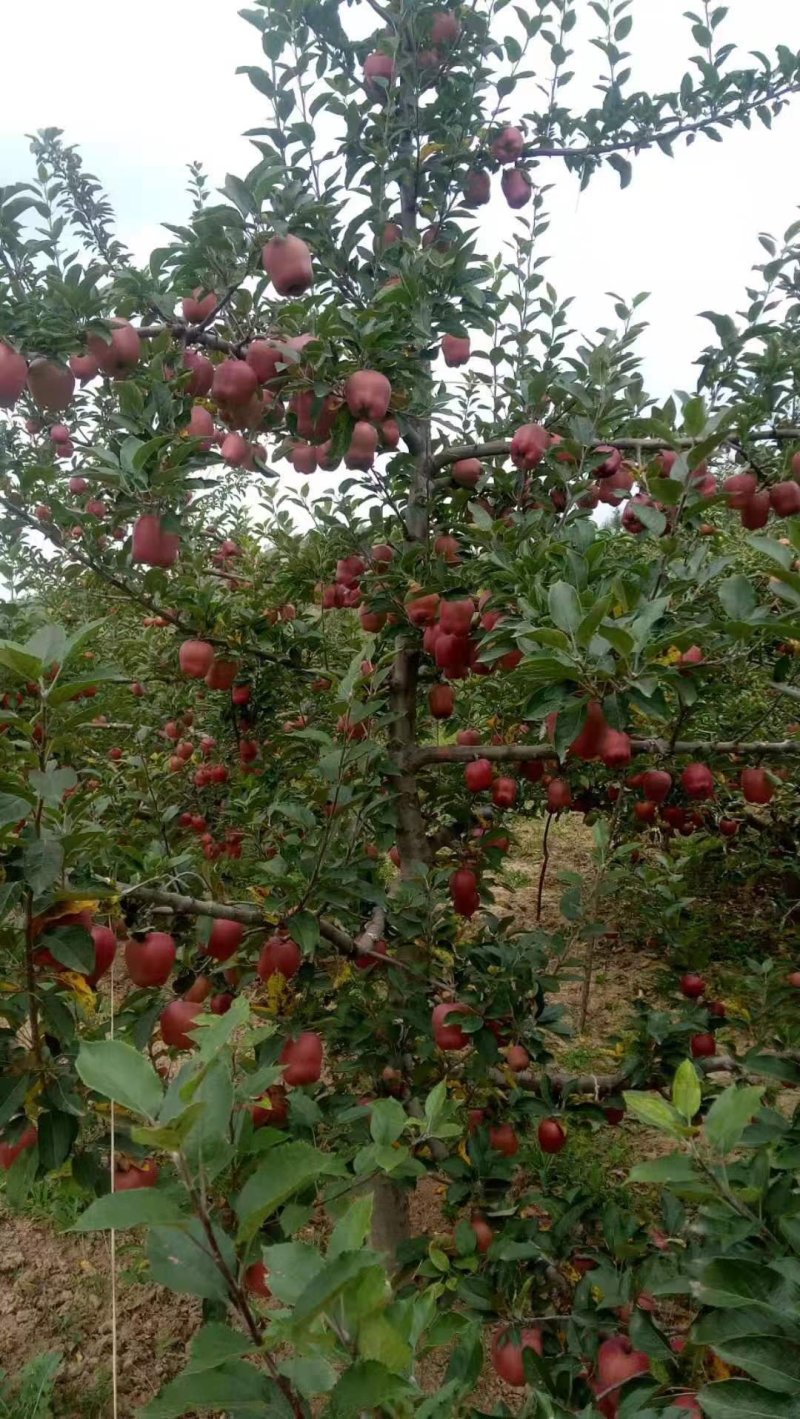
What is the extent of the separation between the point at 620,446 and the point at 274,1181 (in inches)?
65.2

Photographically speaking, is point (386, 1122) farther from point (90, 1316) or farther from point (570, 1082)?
point (90, 1316)

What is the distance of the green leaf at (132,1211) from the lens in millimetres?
474

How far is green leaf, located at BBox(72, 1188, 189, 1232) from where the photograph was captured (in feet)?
1.56

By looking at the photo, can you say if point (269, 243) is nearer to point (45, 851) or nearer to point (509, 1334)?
point (45, 851)

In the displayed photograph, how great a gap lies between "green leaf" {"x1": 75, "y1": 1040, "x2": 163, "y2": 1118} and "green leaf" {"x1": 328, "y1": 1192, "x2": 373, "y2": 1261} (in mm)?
144

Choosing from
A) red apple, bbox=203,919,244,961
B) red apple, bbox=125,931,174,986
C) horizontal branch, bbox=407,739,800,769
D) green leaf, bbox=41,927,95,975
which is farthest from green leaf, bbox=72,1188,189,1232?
horizontal branch, bbox=407,739,800,769

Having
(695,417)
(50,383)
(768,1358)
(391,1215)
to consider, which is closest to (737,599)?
(695,417)

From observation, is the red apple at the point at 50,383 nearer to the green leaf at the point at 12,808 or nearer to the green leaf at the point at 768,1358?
the green leaf at the point at 12,808

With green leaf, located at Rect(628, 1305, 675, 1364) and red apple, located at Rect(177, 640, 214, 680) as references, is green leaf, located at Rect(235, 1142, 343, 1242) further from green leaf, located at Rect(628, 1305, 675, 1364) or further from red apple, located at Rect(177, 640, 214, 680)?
red apple, located at Rect(177, 640, 214, 680)

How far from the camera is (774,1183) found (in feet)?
2.79

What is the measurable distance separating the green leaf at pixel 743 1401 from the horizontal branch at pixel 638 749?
0.93 m

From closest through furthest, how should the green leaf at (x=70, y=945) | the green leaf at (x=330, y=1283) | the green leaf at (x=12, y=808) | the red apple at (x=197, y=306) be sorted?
the green leaf at (x=330, y=1283)
the green leaf at (x=12, y=808)
the green leaf at (x=70, y=945)
the red apple at (x=197, y=306)

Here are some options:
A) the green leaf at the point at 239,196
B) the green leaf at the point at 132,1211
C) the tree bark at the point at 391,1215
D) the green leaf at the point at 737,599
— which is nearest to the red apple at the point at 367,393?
the green leaf at the point at 239,196

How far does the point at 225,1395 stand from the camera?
0.50 meters
